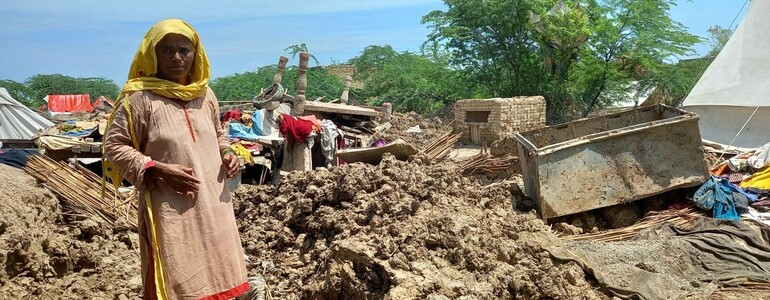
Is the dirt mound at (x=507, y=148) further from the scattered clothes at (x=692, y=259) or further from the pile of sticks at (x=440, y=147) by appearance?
the scattered clothes at (x=692, y=259)

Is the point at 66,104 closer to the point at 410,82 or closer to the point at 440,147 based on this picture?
the point at 410,82

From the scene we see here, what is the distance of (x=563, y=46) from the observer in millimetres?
17344

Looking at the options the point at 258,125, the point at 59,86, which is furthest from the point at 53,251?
the point at 59,86

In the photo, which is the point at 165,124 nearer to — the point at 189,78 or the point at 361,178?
the point at 189,78

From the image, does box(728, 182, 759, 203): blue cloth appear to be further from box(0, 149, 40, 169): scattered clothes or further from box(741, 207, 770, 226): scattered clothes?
box(0, 149, 40, 169): scattered clothes

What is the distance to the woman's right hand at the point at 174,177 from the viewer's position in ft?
8.05

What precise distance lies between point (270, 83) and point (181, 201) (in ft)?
83.0

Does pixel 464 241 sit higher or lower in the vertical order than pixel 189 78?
lower

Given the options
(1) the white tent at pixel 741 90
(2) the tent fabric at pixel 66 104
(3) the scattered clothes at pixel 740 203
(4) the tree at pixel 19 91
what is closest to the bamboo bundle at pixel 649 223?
(3) the scattered clothes at pixel 740 203

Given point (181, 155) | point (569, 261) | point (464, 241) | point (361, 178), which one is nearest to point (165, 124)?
point (181, 155)

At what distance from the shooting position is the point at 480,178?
344 inches

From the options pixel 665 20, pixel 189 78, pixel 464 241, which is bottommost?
pixel 464 241

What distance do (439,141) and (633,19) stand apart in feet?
33.7

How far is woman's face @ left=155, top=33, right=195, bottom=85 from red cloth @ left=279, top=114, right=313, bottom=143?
558 centimetres
